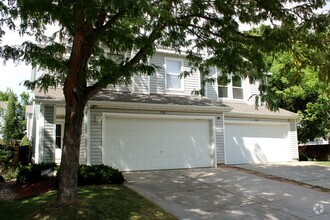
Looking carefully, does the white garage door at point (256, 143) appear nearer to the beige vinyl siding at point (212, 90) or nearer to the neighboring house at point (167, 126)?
the neighboring house at point (167, 126)

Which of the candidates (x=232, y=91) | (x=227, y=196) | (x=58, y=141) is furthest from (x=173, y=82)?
(x=227, y=196)

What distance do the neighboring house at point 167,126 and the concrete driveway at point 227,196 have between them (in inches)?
59.5

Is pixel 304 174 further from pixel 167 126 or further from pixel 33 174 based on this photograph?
pixel 33 174

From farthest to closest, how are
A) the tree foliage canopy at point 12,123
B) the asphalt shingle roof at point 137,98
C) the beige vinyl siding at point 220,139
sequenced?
the tree foliage canopy at point 12,123, the beige vinyl siding at point 220,139, the asphalt shingle roof at point 137,98

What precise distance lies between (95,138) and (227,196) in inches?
240

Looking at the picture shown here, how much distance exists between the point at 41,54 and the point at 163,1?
2.81 m

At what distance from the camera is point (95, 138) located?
12.8m

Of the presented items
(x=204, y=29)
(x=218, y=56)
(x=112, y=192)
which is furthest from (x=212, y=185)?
(x=204, y=29)

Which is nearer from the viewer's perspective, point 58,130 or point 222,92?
point 58,130

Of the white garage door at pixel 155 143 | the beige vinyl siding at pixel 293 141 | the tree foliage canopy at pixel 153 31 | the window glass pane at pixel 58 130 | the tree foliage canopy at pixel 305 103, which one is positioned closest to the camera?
the tree foliage canopy at pixel 153 31

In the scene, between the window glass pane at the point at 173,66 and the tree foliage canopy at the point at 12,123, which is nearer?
the window glass pane at the point at 173,66

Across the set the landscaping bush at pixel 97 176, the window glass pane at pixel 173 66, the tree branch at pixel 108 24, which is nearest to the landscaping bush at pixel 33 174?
the landscaping bush at pixel 97 176

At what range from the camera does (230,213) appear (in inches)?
307

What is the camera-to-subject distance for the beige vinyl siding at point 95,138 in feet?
41.5
